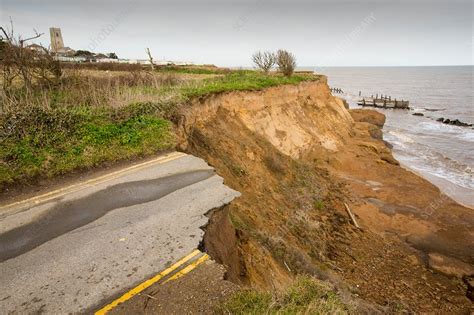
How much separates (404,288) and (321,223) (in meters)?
3.96

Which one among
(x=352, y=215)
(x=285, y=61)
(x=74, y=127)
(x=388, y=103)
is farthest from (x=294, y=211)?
(x=388, y=103)

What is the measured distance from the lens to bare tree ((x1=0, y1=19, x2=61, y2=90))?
36.3 feet

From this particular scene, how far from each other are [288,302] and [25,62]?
41.0ft

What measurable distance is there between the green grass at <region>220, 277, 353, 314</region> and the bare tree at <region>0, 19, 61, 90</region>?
35.5 ft

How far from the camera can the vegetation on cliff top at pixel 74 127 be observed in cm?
845

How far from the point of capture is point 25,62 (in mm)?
11648

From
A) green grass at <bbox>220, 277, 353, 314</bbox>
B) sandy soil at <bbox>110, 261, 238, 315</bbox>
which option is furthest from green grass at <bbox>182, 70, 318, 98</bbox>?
green grass at <bbox>220, 277, 353, 314</bbox>

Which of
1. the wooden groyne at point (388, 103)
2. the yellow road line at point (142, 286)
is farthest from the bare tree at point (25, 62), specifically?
the wooden groyne at point (388, 103)

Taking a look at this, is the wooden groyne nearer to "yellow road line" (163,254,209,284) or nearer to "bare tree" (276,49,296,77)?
"bare tree" (276,49,296,77)

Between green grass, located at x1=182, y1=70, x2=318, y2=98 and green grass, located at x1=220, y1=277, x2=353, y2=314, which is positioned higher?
green grass, located at x1=182, y1=70, x2=318, y2=98

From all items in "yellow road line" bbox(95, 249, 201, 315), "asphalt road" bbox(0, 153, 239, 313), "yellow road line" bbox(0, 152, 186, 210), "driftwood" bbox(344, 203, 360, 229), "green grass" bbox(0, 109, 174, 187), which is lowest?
"driftwood" bbox(344, 203, 360, 229)

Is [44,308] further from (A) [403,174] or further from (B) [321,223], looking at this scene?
(A) [403,174]

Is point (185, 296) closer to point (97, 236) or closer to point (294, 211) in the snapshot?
point (97, 236)

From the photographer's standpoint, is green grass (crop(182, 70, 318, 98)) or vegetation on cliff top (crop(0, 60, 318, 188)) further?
green grass (crop(182, 70, 318, 98))
